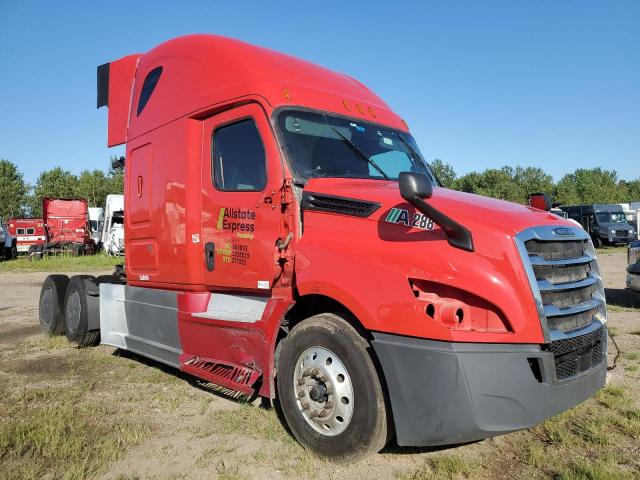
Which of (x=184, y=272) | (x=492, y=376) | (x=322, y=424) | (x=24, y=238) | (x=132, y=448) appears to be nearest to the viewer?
(x=492, y=376)

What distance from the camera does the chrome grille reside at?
9.90 feet

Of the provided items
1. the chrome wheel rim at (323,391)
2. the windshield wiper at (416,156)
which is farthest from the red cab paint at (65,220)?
the chrome wheel rim at (323,391)

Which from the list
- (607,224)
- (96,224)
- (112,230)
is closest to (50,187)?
(96,224)

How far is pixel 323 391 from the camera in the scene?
3.41 metres

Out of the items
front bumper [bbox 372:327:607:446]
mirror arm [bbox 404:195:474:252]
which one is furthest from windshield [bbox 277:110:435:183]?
front bumper [bbox 372:327:607:446]

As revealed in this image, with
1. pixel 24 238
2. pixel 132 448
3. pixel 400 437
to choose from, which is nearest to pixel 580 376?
pixel 400 437

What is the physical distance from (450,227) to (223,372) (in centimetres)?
242

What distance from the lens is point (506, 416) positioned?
9.49ft

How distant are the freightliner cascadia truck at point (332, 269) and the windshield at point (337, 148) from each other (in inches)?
0.7

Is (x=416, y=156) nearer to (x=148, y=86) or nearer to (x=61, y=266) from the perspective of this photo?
(x=148, y=86)

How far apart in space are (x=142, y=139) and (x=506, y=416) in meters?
4.70

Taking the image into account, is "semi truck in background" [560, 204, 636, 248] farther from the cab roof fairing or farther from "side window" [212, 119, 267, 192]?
→ "side window" [212, 119, 267, 192]

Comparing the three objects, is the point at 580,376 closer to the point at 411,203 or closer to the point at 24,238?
the point at 411,203

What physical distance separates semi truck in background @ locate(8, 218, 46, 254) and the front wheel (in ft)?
101
